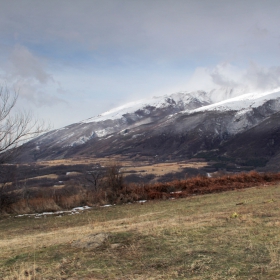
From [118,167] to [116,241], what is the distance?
1926cm

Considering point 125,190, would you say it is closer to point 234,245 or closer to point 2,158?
point 2,158

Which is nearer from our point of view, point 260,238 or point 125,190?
point 260,238

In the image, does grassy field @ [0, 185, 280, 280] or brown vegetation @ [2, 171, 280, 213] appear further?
brown vegetation @ [2, 171, 280, 213]

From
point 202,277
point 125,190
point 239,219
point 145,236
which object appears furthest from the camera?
point 125,190

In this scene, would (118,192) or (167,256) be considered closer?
(167,256)

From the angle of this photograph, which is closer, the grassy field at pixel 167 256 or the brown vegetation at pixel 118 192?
the grassy field at pixel 167 256

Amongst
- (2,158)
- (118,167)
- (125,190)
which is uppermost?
(2,158)

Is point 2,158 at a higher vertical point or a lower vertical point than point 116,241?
higher

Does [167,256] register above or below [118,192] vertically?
above

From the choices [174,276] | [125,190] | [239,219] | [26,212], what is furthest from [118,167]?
[174,276]

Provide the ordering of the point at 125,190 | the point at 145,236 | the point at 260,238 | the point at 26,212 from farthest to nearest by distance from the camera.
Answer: the point at 125,190
the point at 26,212
the point at 145,236
the point at 260,238

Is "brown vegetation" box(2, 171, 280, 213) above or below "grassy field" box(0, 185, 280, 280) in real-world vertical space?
below

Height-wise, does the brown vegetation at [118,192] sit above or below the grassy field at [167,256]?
below

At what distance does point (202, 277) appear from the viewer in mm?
5930
